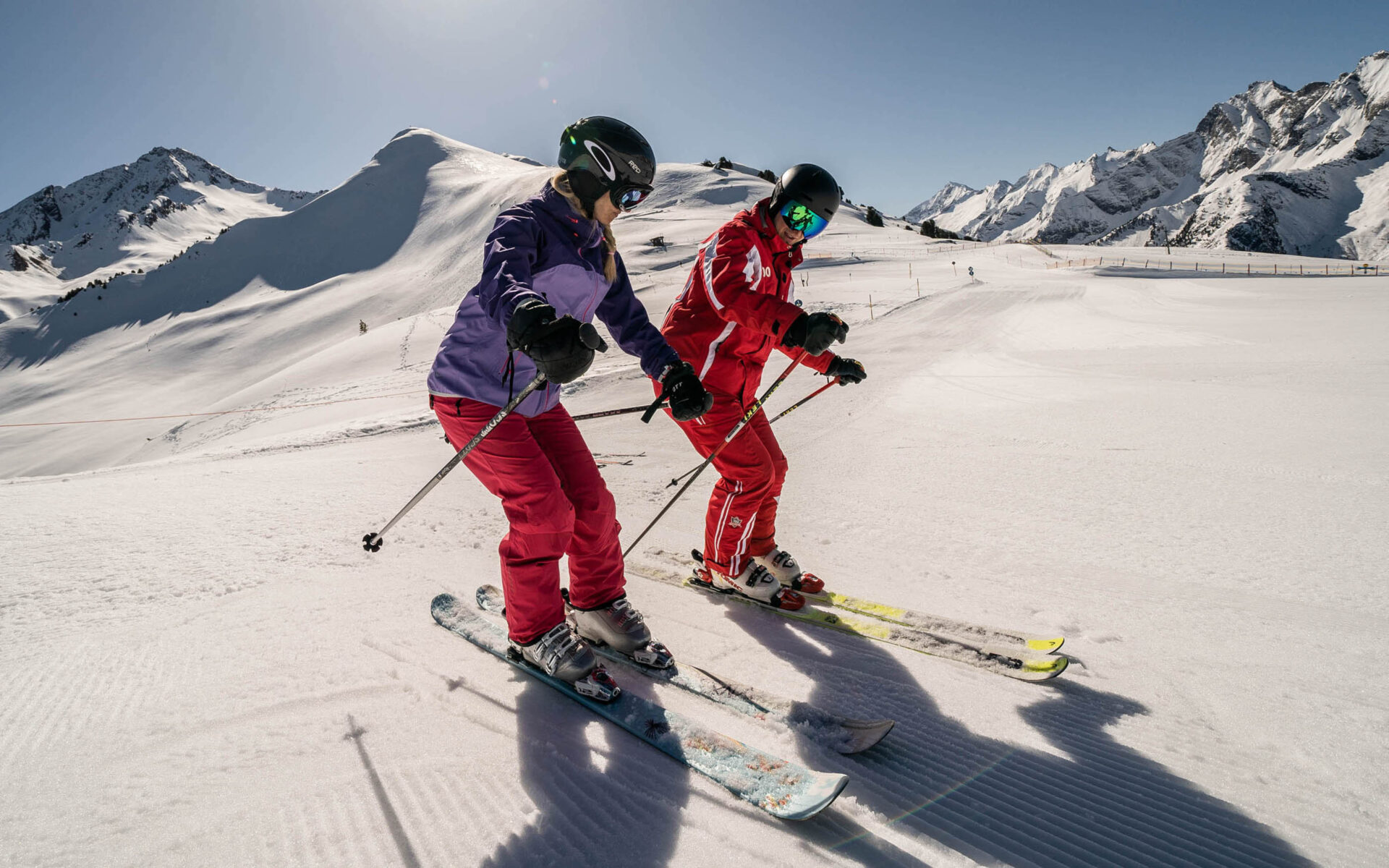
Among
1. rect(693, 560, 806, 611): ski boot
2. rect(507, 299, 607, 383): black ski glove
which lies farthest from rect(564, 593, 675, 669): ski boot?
rect(507, 299, 607, 383): black ski glove

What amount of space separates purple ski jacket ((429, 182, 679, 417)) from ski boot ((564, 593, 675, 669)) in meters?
1.04

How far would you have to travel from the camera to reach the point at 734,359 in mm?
3861

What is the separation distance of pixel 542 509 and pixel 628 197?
1513 mm

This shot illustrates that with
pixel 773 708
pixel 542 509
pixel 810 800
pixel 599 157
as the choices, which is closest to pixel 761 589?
pixel 773 708

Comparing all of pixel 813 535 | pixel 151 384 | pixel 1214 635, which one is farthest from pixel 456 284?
pixel 1214 635

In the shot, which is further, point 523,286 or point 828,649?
point 828,649

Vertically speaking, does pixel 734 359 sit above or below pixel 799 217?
below

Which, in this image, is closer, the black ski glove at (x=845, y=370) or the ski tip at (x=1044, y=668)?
the ski tip at (x=1044, y=668)

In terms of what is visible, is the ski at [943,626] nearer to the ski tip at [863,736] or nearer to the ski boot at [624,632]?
the ski tip at [863,736]

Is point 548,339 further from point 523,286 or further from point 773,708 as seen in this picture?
point 773,708

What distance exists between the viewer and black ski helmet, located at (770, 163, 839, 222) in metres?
3.64

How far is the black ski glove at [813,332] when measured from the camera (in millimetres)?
3350

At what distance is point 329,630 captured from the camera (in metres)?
3.26

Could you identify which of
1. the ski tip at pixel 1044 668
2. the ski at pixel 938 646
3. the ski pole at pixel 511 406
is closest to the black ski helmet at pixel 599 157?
the ski pole at pixel 511 406
